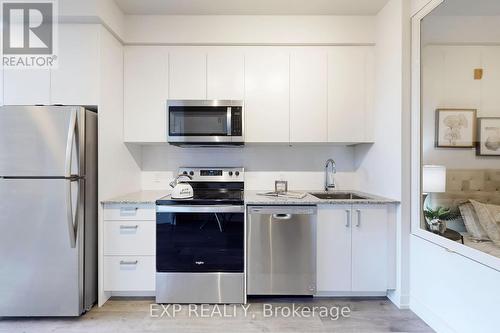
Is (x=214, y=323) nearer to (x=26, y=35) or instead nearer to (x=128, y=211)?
(x=128, y=211)

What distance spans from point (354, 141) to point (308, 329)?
5.41 feet

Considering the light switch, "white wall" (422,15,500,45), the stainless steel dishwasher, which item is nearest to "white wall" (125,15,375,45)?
"white wall" (422,15,500,45)

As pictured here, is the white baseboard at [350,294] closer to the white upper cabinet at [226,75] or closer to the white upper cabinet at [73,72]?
the white upper cabinet at [226,75]

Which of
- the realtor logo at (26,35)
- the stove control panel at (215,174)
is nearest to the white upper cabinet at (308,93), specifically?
the stove control panel at (215,174)

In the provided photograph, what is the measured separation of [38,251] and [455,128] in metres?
3.09

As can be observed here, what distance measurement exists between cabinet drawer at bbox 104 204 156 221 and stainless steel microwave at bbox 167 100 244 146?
2.13ft

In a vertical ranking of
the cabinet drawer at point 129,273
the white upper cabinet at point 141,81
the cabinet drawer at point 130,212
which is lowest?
the cabinet drawer at point 129,273

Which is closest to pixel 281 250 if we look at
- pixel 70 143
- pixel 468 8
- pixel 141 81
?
pixel 70 143

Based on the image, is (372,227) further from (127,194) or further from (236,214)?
(127,194)

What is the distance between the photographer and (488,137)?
1.59 m

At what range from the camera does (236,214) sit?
6.99 feet

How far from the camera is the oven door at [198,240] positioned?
7.00 ft

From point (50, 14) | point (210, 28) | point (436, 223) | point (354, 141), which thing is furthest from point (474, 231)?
point (50, 14)

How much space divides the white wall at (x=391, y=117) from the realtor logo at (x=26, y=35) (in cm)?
279
